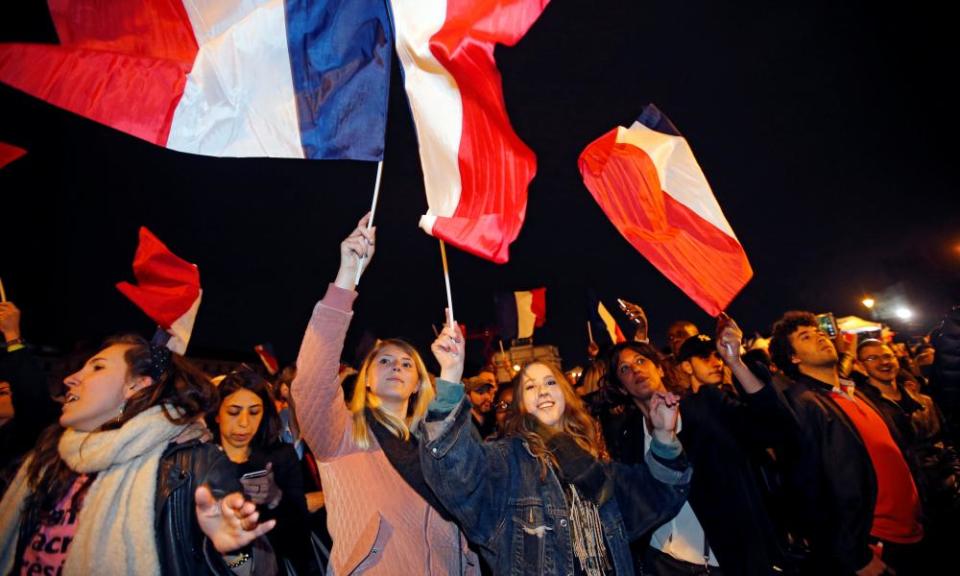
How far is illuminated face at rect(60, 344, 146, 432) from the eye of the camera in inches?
98.5

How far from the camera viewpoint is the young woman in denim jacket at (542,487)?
2.51 m

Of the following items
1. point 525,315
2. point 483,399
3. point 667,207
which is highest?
point 525,315

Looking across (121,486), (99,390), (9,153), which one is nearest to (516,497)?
(121,486)

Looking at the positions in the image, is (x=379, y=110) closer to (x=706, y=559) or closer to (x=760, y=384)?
(x=760, y=384)

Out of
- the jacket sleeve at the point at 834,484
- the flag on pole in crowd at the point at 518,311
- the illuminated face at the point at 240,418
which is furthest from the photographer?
the flag on pole in crowd at the point at 518,311

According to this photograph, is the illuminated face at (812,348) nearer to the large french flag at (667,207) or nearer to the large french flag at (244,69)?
the large french flag at (667,207)

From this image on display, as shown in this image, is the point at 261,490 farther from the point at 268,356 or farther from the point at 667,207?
the point at 268,356

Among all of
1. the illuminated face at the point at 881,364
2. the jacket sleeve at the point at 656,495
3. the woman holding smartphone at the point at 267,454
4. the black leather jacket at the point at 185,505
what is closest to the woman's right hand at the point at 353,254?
the black leather jacket at the point at 185,505

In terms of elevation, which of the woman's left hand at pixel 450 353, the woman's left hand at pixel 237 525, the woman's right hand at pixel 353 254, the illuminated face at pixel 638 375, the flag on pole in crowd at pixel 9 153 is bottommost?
the woman's left hand at pixel 237 525

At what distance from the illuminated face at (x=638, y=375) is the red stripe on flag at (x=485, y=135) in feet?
6.36

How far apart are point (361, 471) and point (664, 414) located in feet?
6.21

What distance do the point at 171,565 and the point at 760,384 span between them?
376 centimetres

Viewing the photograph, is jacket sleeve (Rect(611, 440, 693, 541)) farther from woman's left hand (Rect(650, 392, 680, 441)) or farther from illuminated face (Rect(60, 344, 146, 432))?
illuminated face (Rect(60, 344, 146, 432))

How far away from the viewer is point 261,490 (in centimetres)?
337
